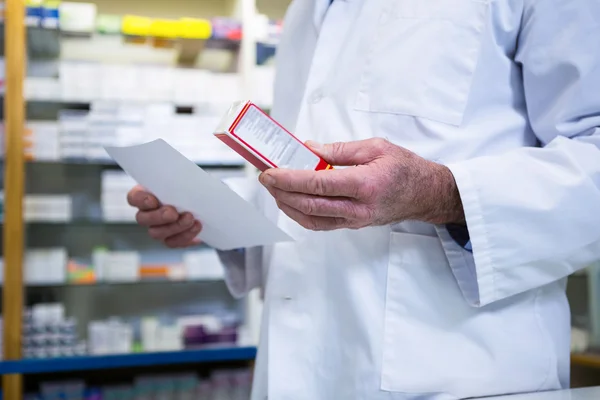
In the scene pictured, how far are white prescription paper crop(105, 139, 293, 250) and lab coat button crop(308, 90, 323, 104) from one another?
23 centimetres

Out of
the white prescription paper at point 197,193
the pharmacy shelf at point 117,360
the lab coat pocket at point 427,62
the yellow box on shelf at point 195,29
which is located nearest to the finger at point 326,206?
the white prescription paper at point 197,193

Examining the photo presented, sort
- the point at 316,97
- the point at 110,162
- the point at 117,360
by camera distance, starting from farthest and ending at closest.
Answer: the point at 110,162, the point at 117,360, the point at 316,97

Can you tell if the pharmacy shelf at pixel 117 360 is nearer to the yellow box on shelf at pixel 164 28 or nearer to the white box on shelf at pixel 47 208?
the white box on shelf at pixel 47 208

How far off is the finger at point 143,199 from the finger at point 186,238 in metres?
0.08

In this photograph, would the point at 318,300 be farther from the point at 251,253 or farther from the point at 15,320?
the point at 15,320

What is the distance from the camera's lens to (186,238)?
1.09m

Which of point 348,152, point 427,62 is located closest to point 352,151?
point 348,152

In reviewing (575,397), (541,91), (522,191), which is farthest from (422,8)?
(575,397)

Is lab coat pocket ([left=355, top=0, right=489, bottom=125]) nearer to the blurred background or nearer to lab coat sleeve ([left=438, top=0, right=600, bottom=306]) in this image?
lab coat sleeve ([left=438, top=0, right=600, bottom=306])

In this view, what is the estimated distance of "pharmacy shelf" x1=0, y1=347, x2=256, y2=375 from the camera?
2523 mm

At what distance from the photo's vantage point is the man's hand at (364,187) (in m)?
0.66

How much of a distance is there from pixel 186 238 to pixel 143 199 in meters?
0.12

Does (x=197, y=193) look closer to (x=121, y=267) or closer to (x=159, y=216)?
(x=159, y=216)

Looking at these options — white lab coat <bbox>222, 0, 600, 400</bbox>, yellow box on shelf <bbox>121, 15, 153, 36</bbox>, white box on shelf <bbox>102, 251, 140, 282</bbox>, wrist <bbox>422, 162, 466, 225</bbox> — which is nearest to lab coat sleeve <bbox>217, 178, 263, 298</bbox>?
white lab coat <bbox>222, 0, 600, 400</bbox>
